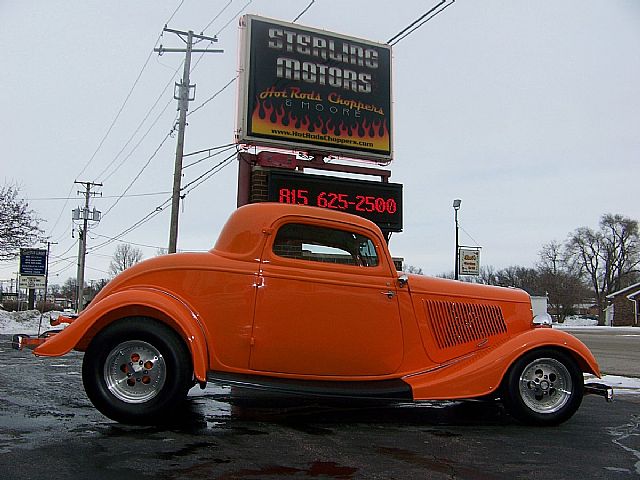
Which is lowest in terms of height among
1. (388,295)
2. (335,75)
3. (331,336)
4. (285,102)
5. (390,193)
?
(331,336)

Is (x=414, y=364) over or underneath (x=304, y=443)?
over

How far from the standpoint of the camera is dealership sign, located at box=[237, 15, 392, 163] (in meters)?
10.4

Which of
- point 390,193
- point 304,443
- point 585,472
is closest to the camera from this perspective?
point 585,472

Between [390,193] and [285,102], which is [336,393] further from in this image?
[285,102]

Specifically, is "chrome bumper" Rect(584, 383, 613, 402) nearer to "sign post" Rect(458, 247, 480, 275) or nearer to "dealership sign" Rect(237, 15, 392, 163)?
"dealership sign" Rect(237, 15, 392, 163)

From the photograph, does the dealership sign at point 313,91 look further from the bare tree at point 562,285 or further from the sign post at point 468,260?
the bare tree at point 562,285

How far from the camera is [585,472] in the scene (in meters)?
3.90

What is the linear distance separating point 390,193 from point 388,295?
4868mm

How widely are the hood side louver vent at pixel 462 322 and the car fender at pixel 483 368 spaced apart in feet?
0.59

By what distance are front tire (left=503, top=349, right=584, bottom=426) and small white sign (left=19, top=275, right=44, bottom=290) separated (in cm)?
2704

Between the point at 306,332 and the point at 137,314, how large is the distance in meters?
1.42

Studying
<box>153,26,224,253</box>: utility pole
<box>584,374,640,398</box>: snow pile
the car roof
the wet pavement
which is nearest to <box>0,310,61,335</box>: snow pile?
<box>153,26,224,253</box>: utility pole

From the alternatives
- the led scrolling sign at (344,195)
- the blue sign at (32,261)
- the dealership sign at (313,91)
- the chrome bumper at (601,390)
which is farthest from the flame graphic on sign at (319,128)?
the blue sign at (32,261)

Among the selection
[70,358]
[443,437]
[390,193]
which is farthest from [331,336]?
[70,358]
